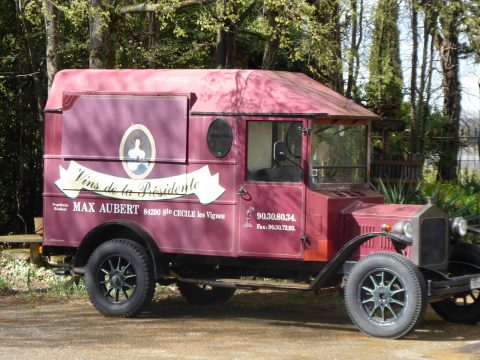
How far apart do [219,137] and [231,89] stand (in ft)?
1.66

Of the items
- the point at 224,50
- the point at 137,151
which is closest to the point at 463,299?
the point at 137,151

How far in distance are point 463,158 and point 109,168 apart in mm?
18259

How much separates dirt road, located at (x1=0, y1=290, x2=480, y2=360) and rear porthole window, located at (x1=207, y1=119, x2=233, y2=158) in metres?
1.77

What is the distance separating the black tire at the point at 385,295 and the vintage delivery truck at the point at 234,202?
0.01 metres

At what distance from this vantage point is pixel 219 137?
10.0m

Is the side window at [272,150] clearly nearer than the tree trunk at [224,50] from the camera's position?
Yes

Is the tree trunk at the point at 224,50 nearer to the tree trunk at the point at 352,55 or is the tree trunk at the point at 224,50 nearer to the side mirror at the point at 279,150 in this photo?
the tree trunk at the point at 352,55

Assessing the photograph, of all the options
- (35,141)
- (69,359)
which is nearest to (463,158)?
(35,141)

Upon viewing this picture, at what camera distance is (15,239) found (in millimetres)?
13336

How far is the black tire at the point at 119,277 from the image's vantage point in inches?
405

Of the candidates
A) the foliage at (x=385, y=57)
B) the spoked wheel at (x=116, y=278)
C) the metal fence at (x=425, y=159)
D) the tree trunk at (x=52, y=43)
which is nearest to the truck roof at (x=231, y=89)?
the spoked wheel at (x=116, y=278)

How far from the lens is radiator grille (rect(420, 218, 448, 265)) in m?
9.47

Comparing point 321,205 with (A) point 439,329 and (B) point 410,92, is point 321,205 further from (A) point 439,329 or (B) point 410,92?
(B) point 410,92

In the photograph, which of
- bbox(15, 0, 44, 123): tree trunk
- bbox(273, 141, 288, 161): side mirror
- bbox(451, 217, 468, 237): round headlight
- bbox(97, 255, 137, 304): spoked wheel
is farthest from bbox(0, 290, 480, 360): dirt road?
bbox(15, 0, 44, 123): tree trunk
